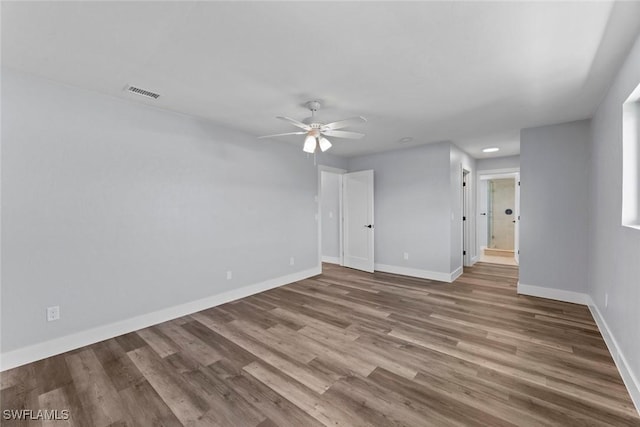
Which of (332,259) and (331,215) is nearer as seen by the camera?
(332,259)

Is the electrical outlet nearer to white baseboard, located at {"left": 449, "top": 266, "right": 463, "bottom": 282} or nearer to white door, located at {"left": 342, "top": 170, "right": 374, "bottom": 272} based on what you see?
white door, located at {"left": 342, "top": 170, "right": 374, "bottom": 272}

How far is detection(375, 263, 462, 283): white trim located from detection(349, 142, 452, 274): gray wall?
64 mm

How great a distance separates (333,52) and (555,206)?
3885 millimetres

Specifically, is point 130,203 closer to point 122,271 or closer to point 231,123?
point 122,271

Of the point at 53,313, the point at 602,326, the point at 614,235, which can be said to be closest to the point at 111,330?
the point at 53,313

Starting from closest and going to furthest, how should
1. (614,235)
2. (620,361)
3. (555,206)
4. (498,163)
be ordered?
(620,361)
(614,235)
(555,206)
(498,163)

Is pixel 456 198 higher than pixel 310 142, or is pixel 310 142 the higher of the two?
pixel 310 142

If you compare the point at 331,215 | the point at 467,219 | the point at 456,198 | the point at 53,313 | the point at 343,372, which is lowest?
the point at 343,372

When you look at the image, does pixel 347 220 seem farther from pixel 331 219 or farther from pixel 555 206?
pixel 555 206

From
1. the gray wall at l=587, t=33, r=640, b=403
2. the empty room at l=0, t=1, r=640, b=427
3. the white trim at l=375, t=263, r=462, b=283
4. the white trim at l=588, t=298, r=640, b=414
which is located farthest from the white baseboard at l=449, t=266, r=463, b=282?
the white trim at l=588, t=298, r=640, b=414

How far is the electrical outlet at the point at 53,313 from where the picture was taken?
2475 mm

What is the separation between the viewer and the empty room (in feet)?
5.73

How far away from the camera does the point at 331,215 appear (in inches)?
268

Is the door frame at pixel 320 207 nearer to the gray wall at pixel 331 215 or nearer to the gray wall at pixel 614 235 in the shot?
the gray wall at pixel 331 215
